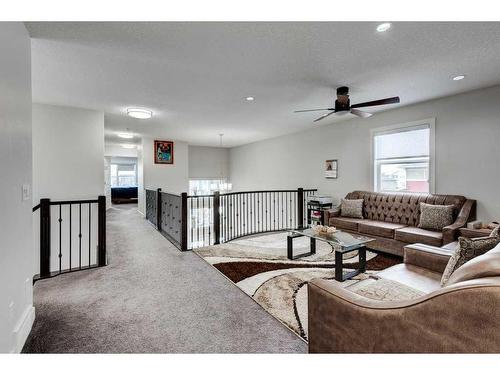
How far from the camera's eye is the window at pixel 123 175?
1228 centimetres

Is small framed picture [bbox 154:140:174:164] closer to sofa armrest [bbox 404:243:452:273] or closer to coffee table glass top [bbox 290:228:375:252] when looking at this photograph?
coffee table glass top [bbox 290:228:375:252]

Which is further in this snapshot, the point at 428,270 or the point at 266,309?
the point at 266,309

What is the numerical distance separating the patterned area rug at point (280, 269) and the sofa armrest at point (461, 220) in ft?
2.44

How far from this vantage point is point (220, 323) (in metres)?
2.10

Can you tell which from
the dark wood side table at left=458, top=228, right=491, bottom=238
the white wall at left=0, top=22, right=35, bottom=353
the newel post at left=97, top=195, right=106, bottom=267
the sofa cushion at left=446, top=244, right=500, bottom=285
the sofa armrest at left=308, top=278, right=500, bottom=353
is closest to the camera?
the sofa armrest at left=308, top=278, right=500, bottom=353

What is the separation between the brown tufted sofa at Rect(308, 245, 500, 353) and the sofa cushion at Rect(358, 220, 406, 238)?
255 cm

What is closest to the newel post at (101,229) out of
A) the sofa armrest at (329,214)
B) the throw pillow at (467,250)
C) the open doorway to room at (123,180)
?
the sofa armrest at (329,214)

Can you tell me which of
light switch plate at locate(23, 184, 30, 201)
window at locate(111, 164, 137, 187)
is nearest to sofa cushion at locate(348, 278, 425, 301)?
light switch plate at locate(23, 184, 30, 201)

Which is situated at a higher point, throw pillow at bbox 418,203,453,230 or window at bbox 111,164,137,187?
window at bbox 111,164,137,187

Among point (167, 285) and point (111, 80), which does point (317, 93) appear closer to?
point (111, 80)

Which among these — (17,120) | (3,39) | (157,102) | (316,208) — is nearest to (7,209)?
(17,120)

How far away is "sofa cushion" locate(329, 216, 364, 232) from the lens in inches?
172

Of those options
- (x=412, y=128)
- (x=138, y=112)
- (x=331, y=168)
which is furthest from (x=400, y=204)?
(x=138, y=112)

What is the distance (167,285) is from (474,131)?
487 cm
